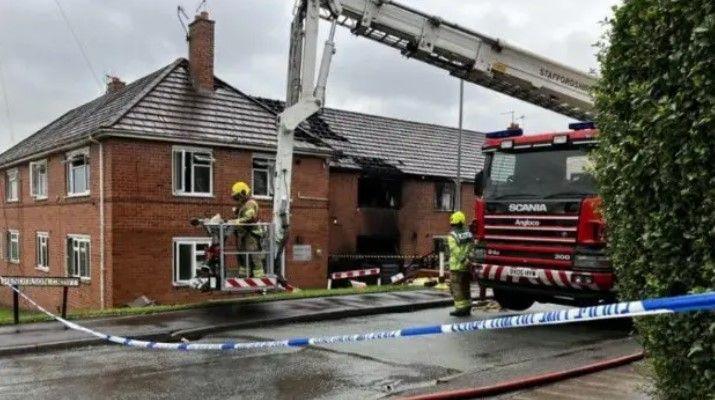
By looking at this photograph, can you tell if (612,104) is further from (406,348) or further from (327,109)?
(327,109)

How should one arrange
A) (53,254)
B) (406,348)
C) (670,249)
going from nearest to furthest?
(670,249) < (406,348) < (53,254)

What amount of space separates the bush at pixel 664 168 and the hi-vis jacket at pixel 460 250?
672 cm

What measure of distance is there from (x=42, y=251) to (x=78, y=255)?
161 inches

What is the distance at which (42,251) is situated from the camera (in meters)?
24.1

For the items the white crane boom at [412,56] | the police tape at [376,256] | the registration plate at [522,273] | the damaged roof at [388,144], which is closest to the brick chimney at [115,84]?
the damaged roof at [388,144]

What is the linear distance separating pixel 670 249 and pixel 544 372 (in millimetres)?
3236

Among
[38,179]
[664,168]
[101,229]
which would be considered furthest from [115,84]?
[664,168]

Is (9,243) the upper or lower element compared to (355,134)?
lower

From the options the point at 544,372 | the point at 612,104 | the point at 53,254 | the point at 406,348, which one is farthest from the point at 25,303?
the point at 612,104

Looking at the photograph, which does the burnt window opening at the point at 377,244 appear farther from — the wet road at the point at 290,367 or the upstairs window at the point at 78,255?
the wet road at the point at 290,367

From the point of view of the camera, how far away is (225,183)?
21.1 meters

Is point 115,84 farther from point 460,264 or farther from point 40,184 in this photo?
point 460,264

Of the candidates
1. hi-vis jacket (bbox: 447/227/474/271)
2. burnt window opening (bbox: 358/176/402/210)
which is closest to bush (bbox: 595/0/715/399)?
hi-vis jacket (bbox: 447/227/474/271)

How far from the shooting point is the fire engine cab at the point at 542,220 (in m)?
8.98
